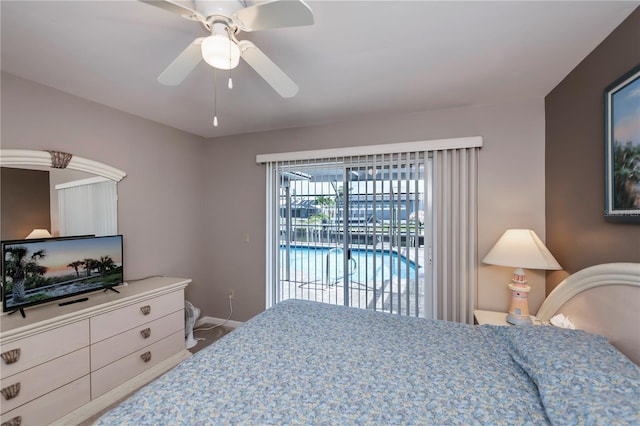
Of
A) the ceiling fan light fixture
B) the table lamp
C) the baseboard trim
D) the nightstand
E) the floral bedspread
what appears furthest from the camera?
the baseboard trim

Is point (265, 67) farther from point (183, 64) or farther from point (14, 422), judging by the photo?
point (14, 422)

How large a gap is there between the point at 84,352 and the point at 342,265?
2.19 meters

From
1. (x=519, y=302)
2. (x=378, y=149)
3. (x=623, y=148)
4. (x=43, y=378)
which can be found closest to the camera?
(x=623, y=148)

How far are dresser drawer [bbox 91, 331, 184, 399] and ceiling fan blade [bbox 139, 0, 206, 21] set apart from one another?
2.38m

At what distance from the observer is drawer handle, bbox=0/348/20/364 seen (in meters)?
1.55

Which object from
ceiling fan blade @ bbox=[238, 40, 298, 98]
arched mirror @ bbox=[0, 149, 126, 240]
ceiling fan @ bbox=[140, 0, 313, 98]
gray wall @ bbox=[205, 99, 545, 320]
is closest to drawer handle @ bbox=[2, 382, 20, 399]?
arched mirror @ bbox=[0, 149, 126, 240]

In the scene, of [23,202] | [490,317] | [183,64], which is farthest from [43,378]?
[490,317]

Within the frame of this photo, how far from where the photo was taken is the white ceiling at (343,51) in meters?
1.32

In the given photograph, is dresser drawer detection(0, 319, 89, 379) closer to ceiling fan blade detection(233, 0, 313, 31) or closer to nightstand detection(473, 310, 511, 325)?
ceiling fan blade detection(233, 0, 313, 31)

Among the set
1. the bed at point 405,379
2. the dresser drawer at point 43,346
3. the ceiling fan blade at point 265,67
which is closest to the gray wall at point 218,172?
the dresser drawer at point 43,346

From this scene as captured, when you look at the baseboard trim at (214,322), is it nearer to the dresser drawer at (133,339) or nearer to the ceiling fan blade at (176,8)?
the dresser drawer at (133,339)

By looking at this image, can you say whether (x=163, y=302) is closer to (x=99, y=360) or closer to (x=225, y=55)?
(x=99, y=360)

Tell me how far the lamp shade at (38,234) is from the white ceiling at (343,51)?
3.68ft

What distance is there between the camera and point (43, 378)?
1689 millimetres
